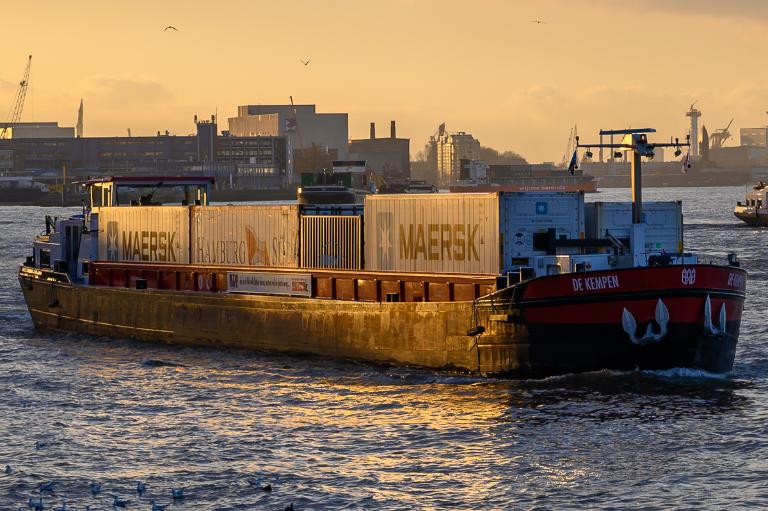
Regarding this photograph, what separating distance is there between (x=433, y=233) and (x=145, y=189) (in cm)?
1895

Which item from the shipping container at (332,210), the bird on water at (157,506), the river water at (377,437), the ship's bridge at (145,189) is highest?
the ship's bridge at (145,189)

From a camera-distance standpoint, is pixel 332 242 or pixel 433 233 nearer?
pixel 433 233

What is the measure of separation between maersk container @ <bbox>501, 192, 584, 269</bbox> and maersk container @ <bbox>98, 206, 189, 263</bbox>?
16.0 m

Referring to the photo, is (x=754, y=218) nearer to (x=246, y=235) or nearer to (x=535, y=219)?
(x=246, y=235)

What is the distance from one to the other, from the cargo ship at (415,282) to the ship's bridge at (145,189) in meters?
0.09

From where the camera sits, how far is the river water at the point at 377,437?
2505 centimetres

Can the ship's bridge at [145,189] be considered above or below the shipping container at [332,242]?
above

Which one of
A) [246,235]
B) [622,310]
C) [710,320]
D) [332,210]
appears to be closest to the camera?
[622,310]

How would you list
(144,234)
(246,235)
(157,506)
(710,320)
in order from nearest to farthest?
(157,506)
(710,320)
(246,235)
(144,234)

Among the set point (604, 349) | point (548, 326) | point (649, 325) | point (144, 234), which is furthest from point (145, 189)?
point (649, 325)

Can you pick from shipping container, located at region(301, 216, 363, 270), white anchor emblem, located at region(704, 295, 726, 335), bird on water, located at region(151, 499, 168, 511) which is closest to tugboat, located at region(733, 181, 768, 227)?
shipping container, located at region(301, 216, 363, 270)

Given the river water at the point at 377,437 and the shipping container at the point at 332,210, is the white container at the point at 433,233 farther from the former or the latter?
the river water at the point at 377,437

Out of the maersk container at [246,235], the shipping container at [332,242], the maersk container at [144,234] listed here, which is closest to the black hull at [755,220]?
the maersk container at [144,234]

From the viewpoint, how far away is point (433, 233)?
38.6 metres
